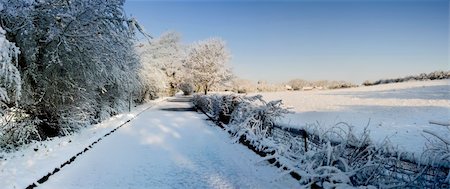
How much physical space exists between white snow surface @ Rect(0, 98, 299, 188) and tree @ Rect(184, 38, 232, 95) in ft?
133

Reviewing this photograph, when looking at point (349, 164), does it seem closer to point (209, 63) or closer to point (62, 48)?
point (62, 48)

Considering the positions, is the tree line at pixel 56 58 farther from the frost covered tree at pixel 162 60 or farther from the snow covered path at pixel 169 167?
the frost covered tree at pixel 162 60

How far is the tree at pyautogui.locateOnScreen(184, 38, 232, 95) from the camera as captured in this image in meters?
52.3

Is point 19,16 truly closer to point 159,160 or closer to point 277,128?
point 159,160

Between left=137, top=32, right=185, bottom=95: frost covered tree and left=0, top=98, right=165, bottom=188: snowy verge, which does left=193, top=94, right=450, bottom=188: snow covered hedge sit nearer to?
left=0, top=98, right=165, bottom=188: snowy verge

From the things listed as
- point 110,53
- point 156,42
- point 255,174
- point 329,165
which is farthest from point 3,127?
point 156,42

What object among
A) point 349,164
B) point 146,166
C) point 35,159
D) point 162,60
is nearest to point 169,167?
point 146,166

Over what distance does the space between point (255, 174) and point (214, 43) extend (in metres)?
48.8

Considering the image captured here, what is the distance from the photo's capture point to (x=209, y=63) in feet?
172

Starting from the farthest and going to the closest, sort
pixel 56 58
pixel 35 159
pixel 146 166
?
pixel 56 58 < pixel 35 159 < pixel 146 166

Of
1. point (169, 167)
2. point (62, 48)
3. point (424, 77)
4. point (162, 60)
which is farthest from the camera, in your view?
point (162, 60)

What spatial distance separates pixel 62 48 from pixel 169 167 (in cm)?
587

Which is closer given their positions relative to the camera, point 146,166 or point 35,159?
point 146,166

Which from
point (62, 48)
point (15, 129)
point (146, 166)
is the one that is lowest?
point (146, 166)
